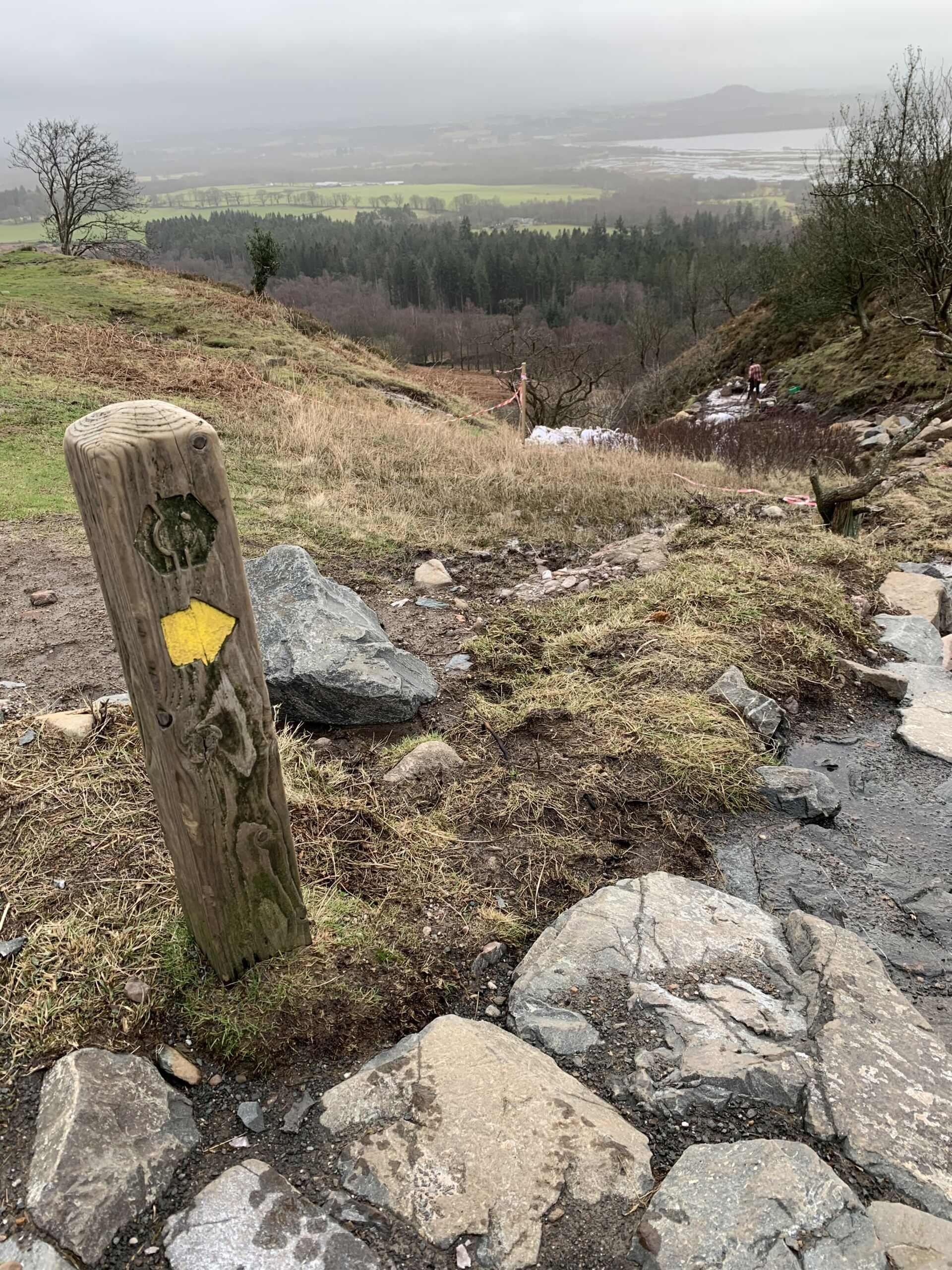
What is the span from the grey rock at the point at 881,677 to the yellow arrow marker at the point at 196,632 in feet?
12.8

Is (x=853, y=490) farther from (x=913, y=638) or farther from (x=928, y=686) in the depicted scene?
(x=928, y=686)

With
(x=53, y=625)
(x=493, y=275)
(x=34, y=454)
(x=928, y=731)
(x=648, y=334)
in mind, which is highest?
(x=493, y=275)

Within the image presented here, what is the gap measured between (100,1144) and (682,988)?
160cm

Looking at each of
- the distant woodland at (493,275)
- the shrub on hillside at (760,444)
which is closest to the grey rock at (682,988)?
the shrub on hillside at (760,444)

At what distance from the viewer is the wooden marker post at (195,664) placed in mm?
1451

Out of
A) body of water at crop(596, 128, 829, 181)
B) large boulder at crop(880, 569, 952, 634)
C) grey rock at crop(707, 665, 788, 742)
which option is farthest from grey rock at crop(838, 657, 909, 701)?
body of water at crop(596, 128, 829, 181)

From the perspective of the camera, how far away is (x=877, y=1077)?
6.43ft

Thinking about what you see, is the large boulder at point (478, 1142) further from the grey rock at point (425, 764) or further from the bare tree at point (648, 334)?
the bare tree at point (648, 334)

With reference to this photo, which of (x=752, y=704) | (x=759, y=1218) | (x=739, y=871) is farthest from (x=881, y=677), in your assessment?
(x=759, y=1218)

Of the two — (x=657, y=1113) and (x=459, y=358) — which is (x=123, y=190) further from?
(x=657, y=1113)

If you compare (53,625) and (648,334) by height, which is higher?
(648,334)

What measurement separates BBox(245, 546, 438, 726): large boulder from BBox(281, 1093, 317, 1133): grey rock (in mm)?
1866

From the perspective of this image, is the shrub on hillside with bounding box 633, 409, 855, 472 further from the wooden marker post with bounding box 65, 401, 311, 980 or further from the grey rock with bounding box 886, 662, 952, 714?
the wooden marker post with bounding box 65, 401, 311, 980

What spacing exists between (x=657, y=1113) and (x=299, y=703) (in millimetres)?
2366
